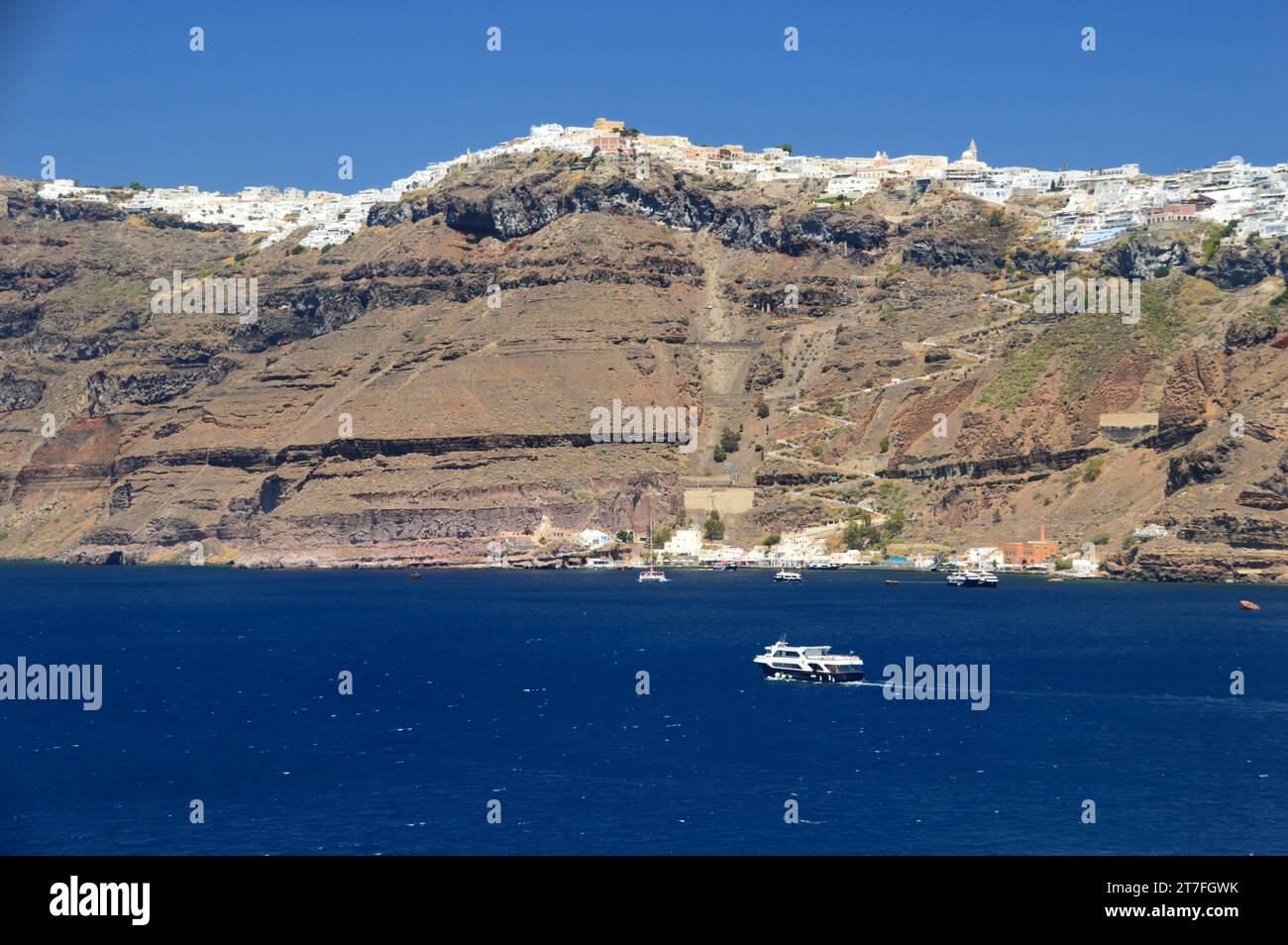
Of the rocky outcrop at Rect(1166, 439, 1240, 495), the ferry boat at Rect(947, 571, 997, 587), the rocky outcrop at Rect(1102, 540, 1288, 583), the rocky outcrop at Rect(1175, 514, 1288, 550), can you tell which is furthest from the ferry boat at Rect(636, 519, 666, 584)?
the rocky outcrop at Rect(1175, 514, 1288, 550)

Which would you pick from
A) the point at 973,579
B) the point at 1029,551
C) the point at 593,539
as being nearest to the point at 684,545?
the point at 593,539

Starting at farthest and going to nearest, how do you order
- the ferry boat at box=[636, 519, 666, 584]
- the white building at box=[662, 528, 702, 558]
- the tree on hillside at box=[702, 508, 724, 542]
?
the tree on hillside at box=[702, 508, 724, 542]
the white building at box=[662, 528, 702, 558]
the ferry boat at box=[636, 519, 666, 584]

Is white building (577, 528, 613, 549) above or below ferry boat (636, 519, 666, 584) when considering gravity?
above

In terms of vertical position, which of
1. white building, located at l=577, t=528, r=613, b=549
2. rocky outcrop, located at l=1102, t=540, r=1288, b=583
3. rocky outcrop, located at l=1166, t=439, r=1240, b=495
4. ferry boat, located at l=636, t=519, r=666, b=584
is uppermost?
rocky outcrop, located at l=1166, t=439, r=1240, b=495

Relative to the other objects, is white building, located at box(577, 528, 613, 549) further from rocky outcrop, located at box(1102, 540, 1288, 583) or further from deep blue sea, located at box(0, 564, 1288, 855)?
rocky outcrop, located at box(1102, 540, 1288, 583)

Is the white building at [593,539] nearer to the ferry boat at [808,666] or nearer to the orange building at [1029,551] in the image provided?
the orange building at [1029,551]

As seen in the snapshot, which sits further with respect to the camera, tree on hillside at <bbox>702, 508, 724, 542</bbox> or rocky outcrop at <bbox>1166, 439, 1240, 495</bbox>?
tree on hillside at <bbox>702, 508, 724, 542</bbox>

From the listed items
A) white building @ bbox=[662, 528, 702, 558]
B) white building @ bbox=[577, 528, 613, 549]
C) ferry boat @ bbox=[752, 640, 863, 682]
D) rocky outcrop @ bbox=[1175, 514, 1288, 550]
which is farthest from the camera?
white building @ bbox=[577, 528, 613, 549]
